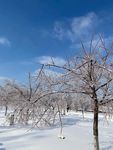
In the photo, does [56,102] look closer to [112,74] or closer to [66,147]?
[112,74]

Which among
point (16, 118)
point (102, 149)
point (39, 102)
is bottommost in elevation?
point (102, 149)

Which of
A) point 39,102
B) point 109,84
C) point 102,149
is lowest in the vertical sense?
point 102,149

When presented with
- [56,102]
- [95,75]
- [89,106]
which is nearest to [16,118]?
[56,102]

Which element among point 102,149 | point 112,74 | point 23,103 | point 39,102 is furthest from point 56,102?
point 102,149

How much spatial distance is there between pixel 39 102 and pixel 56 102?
1.27 ft

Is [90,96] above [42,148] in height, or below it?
→ above

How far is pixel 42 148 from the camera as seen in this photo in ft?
33.1

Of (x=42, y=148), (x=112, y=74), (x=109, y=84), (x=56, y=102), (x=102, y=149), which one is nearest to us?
(x=112, y=74)

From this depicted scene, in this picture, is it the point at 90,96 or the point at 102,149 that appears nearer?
the point at 90,96

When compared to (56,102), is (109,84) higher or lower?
higher

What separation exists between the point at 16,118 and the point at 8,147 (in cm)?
521

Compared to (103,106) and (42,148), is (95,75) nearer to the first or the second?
(103,106)

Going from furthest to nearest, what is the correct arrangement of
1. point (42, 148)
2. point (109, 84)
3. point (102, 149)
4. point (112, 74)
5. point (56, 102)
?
point (102, 149) < point (42, 148) < point (56, 102) < point (109, 84) < point (112, 74)

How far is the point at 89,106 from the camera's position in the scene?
5.68m
